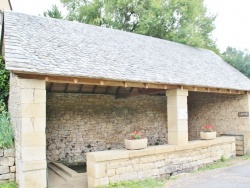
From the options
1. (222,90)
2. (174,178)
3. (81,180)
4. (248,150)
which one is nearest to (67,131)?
(81,180)

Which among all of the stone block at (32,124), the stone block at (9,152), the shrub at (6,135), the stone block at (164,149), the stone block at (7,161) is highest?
the stone block at (32,124)

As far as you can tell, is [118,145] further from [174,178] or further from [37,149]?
[37,149]

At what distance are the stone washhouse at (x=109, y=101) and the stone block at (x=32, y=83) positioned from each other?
0.02 meters

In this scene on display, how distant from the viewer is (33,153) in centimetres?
478

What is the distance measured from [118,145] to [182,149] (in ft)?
11.8

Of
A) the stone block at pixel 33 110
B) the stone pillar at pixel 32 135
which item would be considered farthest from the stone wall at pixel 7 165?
the stone block at pixel 33 110

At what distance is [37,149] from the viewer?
4832 mm

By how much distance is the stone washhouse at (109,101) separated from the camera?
195 inches

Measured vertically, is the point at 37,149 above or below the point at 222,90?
below

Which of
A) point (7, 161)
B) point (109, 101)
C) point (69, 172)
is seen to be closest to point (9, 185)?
point (7, 161)

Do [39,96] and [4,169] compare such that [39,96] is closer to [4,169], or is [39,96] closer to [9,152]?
[9,152]

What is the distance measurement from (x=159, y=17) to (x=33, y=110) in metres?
13.4

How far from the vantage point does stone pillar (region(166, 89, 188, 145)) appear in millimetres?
6988

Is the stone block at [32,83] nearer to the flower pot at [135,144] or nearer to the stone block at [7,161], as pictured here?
the stone block at [7,161]
